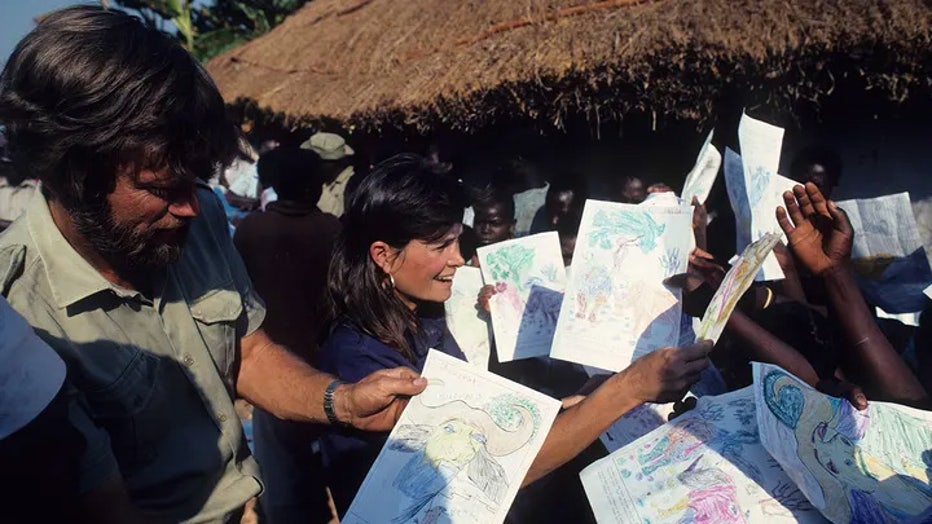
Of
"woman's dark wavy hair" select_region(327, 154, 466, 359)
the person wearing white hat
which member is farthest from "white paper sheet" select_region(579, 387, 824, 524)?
the person wearing white hat

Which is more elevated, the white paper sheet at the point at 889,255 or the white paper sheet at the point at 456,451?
the white paper sheet at the point at 456,451

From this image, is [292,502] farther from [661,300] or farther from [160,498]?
[661,300]

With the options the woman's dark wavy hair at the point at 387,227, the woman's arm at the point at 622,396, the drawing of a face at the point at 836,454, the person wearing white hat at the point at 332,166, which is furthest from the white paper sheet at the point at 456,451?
the person wearing white hat at the point at 332,166

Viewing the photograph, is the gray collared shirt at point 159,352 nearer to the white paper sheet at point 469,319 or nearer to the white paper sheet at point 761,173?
the white paper sheet at point 469,319

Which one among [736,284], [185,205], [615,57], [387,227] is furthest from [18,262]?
[615,57]

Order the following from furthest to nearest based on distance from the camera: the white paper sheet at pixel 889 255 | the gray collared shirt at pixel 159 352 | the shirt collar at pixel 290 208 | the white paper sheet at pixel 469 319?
the shirt collar at pixel 290 208 < the white paper sheet at pixel 469 319 < the white paper sheet at pixel 889 255 < the gray collared shirt at pixel 159 352

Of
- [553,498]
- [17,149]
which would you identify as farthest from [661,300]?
[17,149]

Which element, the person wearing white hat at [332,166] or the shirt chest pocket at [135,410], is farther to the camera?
the person wearing white hat at [332,166]

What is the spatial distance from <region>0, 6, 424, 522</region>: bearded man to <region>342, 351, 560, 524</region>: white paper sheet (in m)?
0.08

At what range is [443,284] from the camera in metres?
2.18

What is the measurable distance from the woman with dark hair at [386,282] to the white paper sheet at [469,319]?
57 centimetres

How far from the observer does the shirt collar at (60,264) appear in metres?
1.40

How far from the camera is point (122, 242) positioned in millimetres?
1451

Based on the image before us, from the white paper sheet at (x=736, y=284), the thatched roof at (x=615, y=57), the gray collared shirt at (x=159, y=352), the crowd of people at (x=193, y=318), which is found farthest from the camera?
the thatched roof at (x=615, y=57)
